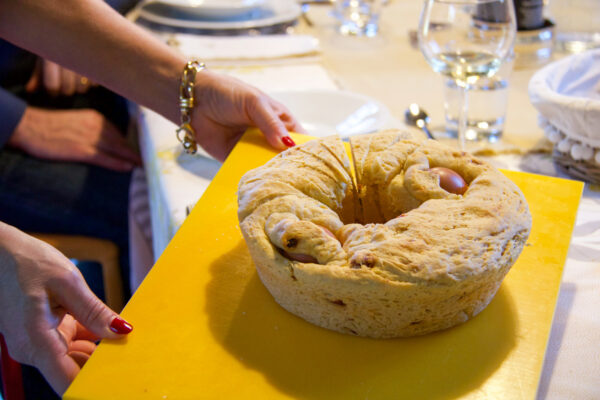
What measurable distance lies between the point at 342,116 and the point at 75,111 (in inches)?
35.6

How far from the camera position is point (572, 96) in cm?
114

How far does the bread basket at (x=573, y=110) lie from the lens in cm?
105

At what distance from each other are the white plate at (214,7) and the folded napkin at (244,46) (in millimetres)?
132

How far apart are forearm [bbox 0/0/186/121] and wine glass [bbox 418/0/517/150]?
0.52m

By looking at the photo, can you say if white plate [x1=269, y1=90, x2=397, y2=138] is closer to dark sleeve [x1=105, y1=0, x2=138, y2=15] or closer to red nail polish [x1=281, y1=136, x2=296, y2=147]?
red nail polish [x1=281, y1=136, x2=296, y2=147]

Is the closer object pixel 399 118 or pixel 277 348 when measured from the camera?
pixel 277 348

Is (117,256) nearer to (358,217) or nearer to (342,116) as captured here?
(342,116)

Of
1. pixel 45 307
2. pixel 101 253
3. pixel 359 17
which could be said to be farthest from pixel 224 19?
pixel 45 307

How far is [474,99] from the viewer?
1350mm

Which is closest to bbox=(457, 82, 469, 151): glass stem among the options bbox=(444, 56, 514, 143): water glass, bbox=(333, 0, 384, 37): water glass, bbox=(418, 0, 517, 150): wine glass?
bbox=(418, 0, 517, 150): wine glass

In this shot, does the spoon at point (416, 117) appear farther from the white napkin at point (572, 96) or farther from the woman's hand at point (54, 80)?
the woman's hand at point (54, 80)

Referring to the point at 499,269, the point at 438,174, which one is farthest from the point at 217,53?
the point at 499,269

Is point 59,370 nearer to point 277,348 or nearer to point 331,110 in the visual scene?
point 277,348

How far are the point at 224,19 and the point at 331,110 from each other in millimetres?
809
